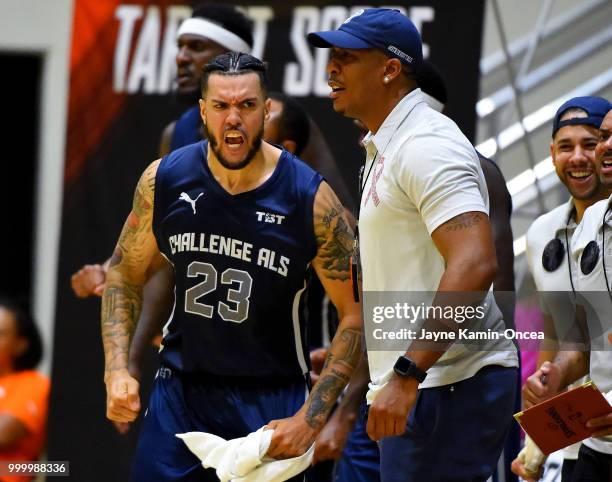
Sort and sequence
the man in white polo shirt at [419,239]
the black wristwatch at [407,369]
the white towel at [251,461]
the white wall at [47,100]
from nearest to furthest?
the black wristwatch at [407,369], the man in white polo shirt at [419,239], the white towel at [251,461], the white wall at [47,100]

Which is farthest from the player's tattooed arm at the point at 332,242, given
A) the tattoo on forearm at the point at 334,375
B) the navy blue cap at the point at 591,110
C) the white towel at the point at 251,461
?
the navy blue cap at the point at 591,110

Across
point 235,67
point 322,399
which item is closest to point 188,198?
point 235,67

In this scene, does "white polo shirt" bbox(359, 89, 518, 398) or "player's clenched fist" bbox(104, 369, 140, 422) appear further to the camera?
"player's clenched fist" bbox(104, 369, 140, 422)

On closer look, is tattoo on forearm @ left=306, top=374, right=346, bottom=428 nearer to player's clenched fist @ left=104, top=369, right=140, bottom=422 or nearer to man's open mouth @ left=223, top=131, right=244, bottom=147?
player's clenched fist @ left=104, top=369, right=140, bottom=422

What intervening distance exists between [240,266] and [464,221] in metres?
1.19

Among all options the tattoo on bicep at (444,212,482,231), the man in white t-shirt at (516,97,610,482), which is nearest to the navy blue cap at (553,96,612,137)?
the man in white t-shirt at (516,97,610,482)

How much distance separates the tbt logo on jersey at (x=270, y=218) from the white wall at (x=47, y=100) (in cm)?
555

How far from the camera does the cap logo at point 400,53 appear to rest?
14.1ft

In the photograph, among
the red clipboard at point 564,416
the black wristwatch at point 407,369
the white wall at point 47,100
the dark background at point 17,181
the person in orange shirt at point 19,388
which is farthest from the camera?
the dark background at point 17,181

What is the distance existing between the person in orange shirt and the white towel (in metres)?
1.82

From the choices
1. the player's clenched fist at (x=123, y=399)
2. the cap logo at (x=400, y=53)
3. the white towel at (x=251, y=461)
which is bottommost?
the white towel at (x=251, y=461)

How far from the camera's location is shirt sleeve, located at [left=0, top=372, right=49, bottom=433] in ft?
20.4

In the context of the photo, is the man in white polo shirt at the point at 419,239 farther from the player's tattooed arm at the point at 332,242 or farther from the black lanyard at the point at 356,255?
the player's tattooed arm at the point at 332,242

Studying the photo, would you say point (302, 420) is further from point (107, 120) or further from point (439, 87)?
point (107, 120)
